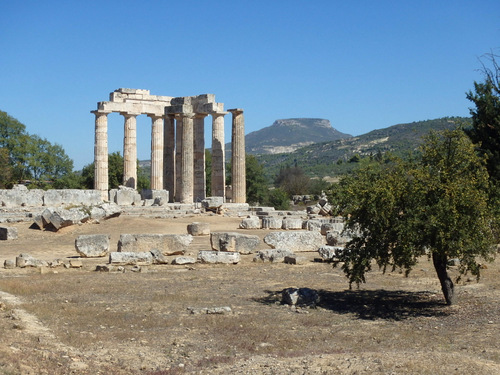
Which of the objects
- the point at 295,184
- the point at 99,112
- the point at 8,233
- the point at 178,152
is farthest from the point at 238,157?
the point at 295,184

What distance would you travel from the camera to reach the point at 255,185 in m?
66.2

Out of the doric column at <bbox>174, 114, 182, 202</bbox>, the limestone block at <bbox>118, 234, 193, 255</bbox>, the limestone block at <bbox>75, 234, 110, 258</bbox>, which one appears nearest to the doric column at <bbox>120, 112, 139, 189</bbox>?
the doric column at <bbox>174, 114, 182, 202</bbox>

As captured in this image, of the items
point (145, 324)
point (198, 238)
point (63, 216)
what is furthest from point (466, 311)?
point (63, 216)

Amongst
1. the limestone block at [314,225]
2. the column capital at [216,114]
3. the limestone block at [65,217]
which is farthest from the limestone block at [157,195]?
the limestone block at [314,225]

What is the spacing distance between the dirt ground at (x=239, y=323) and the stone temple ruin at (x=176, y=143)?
23.0m

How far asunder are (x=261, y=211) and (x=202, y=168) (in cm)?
607

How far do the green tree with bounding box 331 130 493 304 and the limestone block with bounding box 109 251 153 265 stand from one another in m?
8.11

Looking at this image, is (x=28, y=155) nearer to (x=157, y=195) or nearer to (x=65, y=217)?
(x=157, y=195)

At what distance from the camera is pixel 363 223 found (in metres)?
15.7

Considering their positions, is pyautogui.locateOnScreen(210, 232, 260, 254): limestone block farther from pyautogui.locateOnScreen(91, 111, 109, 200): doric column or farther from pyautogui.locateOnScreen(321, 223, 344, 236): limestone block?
pyautogui.locateOnScreen(91, 111, 109, 200): doric column

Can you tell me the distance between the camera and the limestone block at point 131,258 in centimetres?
2212

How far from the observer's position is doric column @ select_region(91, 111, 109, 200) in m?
45.7

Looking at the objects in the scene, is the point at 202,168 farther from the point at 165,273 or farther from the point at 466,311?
the point at 466,311

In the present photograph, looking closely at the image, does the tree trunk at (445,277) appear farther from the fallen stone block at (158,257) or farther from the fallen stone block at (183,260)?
the fallen stone block at (158,257)
